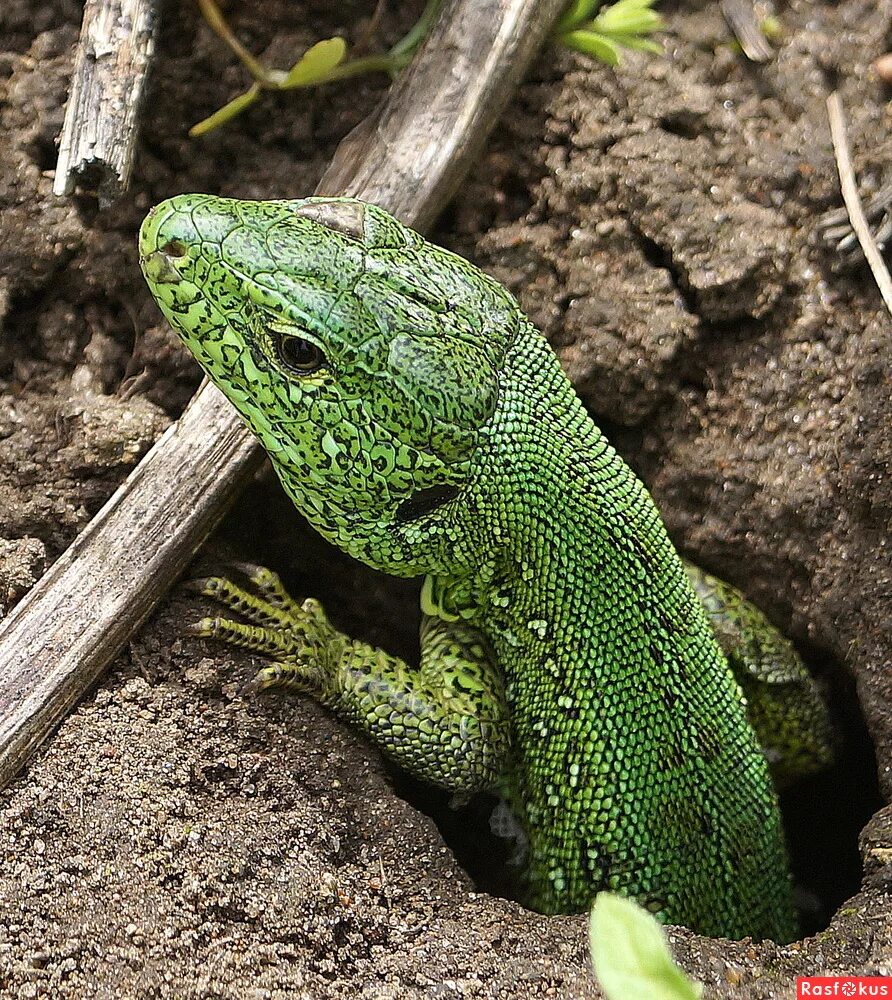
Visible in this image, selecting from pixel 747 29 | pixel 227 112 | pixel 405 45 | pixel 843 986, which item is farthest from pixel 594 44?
pixel 843 986

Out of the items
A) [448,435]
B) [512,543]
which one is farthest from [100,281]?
[512,543]

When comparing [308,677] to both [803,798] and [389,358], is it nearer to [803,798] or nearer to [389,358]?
[389,358]

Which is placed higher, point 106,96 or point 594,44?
point 594,44

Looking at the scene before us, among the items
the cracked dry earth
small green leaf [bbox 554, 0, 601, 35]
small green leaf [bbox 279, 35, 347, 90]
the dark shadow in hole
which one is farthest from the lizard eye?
the dark shadow in hole

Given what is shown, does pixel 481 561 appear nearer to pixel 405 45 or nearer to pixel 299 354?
pixel 299 354

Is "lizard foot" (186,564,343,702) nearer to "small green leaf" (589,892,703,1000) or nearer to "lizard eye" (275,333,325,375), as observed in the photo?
"lizard eye" (275,333,325,375)

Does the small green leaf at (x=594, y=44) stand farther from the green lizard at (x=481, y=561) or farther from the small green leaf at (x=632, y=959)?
the small green leaf at (x=632, y=959)
